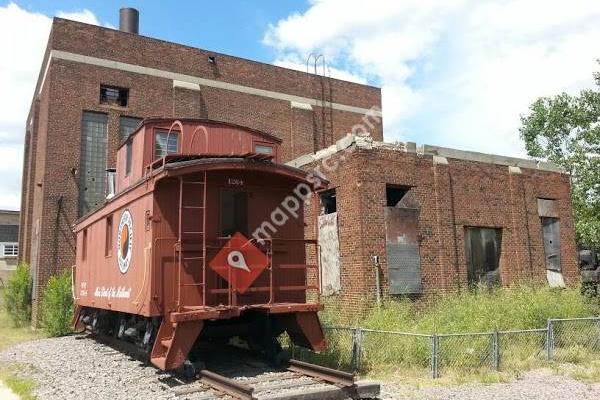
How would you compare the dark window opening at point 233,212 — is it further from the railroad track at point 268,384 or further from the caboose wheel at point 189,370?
the railroad track at point 268,384

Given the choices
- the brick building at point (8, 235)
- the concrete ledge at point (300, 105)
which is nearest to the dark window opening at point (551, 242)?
the concrete ledge at point (300, 105)

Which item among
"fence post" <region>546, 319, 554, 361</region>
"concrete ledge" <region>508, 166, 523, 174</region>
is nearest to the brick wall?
"concrete ledge" <region>508, 166, 523, 174</region>

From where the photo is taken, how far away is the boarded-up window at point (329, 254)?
48.0 feet

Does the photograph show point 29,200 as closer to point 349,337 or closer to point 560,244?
point 349,337

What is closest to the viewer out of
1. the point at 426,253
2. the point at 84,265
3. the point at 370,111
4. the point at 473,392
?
the point at 473,392

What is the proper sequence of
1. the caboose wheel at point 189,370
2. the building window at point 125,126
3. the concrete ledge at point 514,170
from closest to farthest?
the caboose wheel at point 189,370
the concrete ledge at point 514,170
the building window at point 125,126

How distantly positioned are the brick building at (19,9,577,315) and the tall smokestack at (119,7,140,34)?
25 cm

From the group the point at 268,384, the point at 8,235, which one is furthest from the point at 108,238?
the point at 8,235

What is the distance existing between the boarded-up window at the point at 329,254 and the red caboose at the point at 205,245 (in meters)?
4.63

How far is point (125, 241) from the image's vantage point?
978 centimetres

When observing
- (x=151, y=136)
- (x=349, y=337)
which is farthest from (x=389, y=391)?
(x=151, y=136)

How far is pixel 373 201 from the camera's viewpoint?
46.5 ft

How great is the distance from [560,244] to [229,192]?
13552 millimetres

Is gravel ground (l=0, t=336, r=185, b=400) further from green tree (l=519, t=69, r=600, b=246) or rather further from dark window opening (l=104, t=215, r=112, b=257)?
green tree (l=519, t=69, r=600, b=246)
